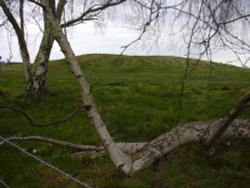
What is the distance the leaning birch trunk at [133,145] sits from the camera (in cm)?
796

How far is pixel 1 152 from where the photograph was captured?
1122 cm

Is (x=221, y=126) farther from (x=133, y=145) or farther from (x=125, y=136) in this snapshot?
(x=125, y=136)

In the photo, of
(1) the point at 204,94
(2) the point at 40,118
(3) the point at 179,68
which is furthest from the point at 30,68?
(3) the point at 179,68

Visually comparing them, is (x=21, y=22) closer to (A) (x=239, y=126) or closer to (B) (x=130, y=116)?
(B) (x=130, y=116)

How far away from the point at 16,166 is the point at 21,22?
420 inches

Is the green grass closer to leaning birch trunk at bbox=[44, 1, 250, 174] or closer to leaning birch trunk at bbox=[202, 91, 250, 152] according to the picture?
leaning birch trunk at bbox=[44, 1, 250, 174]

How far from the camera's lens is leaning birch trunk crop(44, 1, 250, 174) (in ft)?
26.1

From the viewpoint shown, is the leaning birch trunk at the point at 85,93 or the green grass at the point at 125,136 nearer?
the leaning birch trunk at the point at 85,93

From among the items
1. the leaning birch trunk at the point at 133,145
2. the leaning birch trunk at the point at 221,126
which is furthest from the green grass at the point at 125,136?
the leaning birch trunk at the point at 221,126

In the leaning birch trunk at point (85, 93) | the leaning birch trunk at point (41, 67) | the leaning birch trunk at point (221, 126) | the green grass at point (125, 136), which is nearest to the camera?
the leaning birch trunk at point (85, 93)

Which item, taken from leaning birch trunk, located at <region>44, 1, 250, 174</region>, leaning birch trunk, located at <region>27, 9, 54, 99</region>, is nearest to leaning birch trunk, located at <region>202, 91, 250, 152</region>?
leaning birch trunk, located at <region>44, 1, 250, 174</region>

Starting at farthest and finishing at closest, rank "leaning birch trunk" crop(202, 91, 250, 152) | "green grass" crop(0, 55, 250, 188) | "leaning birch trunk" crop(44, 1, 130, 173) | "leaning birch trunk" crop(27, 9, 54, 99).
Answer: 1. "leaning birch trunk" crop(27, 9, 54, 99)
2. "green grass" crop(0, 55, 250, 188)
3. "leaning birch trunk" crop(202, 91, 250, 152)
4. "leaning birch trunk" crop(44, 1, 130, 173)

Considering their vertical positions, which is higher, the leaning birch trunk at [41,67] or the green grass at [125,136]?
the leaning birch trunk at [41,67]

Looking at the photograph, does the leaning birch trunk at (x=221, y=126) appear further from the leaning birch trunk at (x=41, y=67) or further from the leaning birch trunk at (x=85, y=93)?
the leaning birch trunk at (x=41, y=67)
